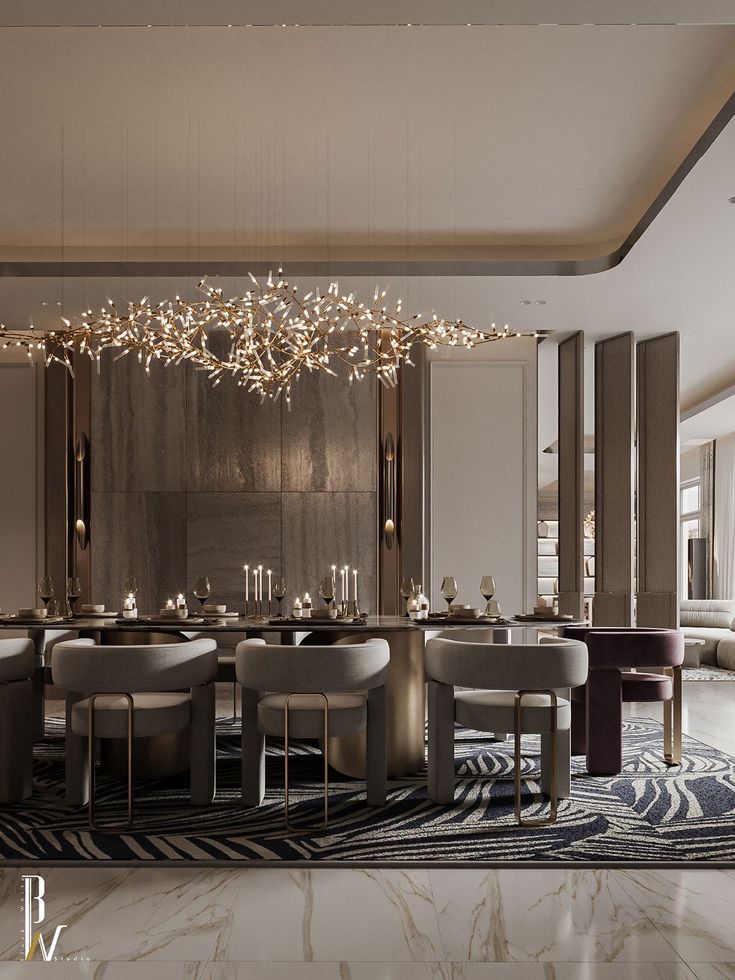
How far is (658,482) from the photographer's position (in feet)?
24.5

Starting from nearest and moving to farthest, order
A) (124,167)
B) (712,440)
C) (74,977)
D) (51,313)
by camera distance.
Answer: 1. (74,977)
2. (124,167)
3. (51,313)
4. (712,440)

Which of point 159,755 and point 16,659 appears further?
point 159,755

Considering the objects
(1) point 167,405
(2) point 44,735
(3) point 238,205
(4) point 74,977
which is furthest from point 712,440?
(4) point 74,977

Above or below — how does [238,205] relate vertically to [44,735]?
above

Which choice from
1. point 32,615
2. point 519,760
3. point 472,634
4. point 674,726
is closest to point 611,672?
point 674,726

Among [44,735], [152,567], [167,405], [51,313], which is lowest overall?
[44,735]

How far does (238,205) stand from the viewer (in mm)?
5391

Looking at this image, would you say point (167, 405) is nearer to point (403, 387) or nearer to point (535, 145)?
point (403, 387)

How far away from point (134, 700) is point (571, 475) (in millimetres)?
4662

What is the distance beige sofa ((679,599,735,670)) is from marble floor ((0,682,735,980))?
7.01m

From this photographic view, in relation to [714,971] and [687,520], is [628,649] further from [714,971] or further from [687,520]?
Result: [687,520]

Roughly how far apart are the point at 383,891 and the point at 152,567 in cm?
464

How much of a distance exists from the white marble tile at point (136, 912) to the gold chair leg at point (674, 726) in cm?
261

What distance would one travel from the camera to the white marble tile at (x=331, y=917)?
8.00ft
